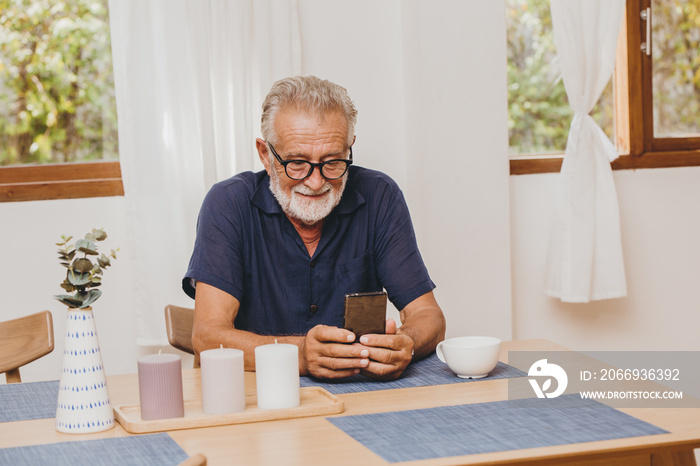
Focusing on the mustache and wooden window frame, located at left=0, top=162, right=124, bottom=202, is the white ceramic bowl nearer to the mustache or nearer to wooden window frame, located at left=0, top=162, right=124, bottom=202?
the mustache

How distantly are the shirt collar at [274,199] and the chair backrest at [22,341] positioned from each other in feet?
2.29

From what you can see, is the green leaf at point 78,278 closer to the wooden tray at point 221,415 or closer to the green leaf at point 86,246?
the green leaf at point 86,246

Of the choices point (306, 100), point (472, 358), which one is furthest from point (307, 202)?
point (472, 358)

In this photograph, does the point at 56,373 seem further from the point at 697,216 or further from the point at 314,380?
the point at 697,216

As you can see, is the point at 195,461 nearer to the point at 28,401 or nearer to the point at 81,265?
the point at 81,265

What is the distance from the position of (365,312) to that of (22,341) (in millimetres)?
1100

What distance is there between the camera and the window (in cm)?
285

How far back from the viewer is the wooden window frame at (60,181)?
9.26ft

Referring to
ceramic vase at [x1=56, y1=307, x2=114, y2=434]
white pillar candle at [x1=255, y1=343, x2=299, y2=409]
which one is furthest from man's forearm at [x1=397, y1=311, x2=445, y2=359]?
ceramic vase at [x1=56, y1=307, x2=114, y2=434]

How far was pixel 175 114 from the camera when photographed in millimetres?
2770

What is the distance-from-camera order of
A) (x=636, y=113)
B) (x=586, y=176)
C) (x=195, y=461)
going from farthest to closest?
(x=636, y=113)
(x=586, y=176)
(x=195, y=461)

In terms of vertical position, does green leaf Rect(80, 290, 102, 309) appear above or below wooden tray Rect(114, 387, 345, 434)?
above

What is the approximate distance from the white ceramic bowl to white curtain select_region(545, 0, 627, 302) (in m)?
1.73

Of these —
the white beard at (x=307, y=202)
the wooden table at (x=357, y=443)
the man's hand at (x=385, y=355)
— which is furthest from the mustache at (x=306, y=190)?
the wooden table at (x=357, y=443)
